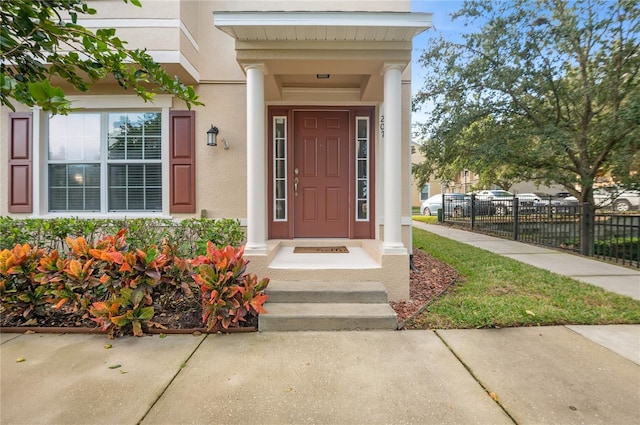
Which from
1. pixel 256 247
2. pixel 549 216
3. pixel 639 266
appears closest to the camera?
pixel 256 247

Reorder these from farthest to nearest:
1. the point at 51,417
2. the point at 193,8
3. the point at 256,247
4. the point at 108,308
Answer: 1. the point at 193,8
2. the point at 256,247
3. the point at 108,308
4. the point at 51,417

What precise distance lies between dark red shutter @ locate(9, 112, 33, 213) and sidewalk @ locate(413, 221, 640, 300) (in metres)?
8.19

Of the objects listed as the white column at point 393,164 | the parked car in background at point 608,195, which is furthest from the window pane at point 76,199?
the parked car in background at point 608,195

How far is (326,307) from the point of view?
3.44m

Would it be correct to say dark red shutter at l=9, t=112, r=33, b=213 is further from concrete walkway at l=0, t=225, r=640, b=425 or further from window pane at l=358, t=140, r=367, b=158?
window pane at l=358, t=140, r=367, b=158

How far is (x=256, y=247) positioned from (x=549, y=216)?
7064 mm

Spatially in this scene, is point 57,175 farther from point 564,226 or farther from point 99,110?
point 564,226

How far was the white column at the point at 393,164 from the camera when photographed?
13.0 ft

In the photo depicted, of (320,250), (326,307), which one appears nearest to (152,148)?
(320,250)

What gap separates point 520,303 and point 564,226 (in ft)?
15.6

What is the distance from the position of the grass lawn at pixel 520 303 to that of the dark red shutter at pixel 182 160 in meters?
3.65

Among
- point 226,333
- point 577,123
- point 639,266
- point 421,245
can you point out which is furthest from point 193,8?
point 639,266

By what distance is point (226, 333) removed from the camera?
313cm

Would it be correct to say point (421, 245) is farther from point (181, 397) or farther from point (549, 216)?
point (181, 397)
